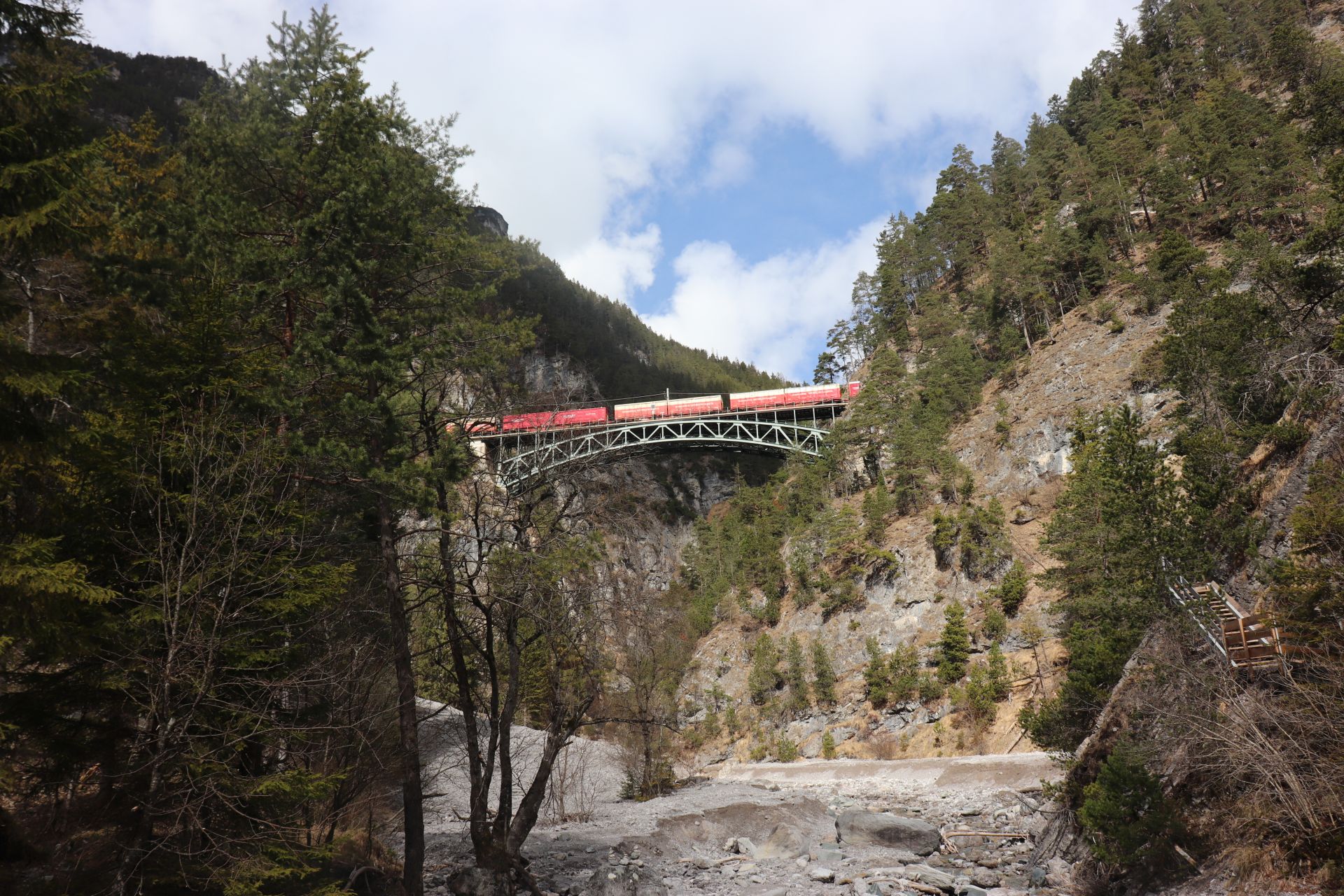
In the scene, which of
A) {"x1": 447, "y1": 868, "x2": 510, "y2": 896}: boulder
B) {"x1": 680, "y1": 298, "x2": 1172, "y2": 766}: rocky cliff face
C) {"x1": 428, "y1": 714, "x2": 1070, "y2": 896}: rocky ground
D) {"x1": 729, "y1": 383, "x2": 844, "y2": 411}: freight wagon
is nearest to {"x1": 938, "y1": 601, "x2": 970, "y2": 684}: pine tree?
{"x1": 680, "y1": 298, "x2": 1172, "y2": 766}: rocky cliff face

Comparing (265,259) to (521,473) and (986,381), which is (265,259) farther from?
(986,381)

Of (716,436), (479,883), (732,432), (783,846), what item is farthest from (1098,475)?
(732,432)

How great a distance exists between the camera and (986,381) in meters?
48.4

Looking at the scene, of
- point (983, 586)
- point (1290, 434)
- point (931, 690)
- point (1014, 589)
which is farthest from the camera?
point (983, 586)

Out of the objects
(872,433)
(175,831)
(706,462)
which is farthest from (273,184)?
(706,462)

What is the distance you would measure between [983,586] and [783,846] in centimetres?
2479

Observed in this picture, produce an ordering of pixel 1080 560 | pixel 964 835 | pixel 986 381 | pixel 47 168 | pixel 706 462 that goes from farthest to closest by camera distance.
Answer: pixel 706 462 → pixel 986 381 → pixel 1080 560 → pixel 964 835 → pixel 47 168

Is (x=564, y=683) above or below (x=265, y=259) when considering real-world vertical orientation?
below

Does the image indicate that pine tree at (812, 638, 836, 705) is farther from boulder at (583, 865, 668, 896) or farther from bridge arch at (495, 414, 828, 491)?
boulder at (583, 865, 668, 896)

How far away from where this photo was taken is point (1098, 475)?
2580 centimetres

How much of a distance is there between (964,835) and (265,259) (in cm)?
1656

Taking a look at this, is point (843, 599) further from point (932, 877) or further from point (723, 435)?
point (932, 877)

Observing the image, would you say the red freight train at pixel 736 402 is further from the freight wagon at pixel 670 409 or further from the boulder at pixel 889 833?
the boulder at pixel 889 833

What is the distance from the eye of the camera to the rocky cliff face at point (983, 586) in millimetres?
30406
